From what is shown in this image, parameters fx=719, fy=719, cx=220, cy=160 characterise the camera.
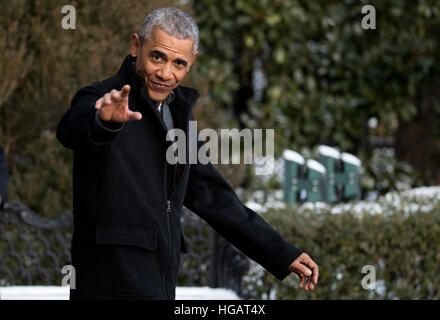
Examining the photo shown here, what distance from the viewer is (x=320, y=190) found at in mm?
6852

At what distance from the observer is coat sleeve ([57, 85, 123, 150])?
7.20 feet

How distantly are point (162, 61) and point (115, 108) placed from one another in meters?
0.41

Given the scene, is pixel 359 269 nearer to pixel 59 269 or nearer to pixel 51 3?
pixel 59 269

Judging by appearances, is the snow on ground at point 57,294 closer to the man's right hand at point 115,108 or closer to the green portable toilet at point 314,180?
the green portable toilet at point 314,180

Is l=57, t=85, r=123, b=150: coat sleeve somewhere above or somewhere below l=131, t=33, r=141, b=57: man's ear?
below

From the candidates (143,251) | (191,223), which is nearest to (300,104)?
(191,223)

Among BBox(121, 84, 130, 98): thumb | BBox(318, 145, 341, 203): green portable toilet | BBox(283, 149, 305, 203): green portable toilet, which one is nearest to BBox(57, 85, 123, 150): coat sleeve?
BBox(121, 84, 130, 98): thumb

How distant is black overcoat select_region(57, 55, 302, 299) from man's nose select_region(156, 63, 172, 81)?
69 mm

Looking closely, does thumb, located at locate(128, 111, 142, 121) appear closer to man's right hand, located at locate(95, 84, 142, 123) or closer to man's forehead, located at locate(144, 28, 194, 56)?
man's right hand, located at locate(95, 84, 142, 123)

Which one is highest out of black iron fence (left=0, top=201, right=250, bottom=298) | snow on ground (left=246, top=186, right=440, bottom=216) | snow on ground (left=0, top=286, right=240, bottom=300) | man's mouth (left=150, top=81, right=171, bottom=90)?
man's mouth (left=150, top=81, right=171, bottom=90)

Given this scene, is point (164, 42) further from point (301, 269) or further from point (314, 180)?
point (314, 180)

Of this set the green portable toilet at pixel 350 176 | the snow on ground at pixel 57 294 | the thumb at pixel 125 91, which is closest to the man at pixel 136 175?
the thumb at pixel 125 91

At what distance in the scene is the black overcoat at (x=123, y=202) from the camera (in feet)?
7.75

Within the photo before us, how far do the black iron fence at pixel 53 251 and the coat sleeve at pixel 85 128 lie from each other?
2.79 meters
